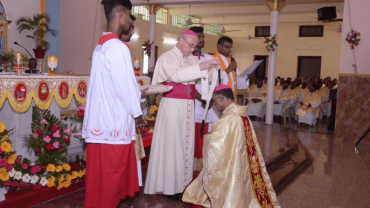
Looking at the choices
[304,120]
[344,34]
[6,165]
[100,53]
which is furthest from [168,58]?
[304,120]

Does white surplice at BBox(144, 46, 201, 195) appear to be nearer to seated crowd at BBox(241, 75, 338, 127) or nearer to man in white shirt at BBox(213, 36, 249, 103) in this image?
man in white shirt at BBox(213, 36, 249, 103)

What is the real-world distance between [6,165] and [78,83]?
67.8 inches

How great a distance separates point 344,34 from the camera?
31.7 ft

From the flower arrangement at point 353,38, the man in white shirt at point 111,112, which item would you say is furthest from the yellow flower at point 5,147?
the flower arrangement at point 353,38

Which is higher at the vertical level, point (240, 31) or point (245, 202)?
point (240, 31)

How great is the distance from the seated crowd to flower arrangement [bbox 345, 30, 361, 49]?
8.23ft

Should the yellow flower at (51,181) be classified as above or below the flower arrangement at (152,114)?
below

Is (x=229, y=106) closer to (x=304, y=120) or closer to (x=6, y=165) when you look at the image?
(x=6, y=165)

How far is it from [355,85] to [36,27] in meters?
8.85

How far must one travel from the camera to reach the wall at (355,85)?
364 inches

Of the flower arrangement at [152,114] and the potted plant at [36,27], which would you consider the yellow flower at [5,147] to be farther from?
the potted plant at [36,27]

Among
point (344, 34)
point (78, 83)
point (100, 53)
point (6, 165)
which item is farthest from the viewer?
point (344, 34)

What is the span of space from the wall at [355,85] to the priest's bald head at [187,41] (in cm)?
656

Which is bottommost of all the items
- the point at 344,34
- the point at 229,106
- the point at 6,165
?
the point at 6,165
